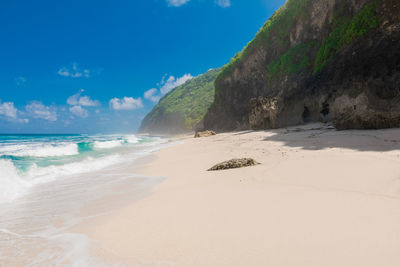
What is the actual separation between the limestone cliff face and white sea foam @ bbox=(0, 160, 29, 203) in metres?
11.3

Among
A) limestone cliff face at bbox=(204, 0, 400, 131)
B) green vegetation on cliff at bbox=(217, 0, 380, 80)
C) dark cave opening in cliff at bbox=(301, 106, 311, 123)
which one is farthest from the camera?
dark cave opening in cliff at bbox=(301, 106, 311, 123)

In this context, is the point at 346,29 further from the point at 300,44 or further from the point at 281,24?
the point at 281,24

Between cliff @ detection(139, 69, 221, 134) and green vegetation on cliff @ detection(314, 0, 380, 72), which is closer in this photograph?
green vegetation on cliff @ detection(314, 0, 380, 72)

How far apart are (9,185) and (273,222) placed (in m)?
6.93

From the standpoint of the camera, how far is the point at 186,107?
72812 mm

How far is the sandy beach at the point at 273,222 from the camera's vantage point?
149cm

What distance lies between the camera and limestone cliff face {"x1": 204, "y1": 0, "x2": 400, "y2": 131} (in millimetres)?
8781

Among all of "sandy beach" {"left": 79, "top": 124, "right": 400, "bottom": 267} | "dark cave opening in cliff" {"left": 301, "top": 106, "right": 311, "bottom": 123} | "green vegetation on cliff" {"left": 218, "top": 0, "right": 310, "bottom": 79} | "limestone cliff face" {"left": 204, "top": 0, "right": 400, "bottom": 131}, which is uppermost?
"green vegetation on cliff" {"left": 218, "top": 0, "right": 310, "bottom": 79}

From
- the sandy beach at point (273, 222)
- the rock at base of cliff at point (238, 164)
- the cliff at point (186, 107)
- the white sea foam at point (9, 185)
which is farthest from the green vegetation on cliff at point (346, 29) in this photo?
the cliff at point (186, 107)

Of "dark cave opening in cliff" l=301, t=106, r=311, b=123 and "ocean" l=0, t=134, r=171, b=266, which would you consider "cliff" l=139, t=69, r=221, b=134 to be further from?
"ocean" l=0, t=134, r=171, b=266

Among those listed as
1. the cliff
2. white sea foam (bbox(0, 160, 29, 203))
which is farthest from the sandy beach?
the cliff

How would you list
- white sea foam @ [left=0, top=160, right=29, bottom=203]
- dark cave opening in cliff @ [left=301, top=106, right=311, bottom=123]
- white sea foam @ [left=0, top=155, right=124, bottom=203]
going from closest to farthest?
1. white sea foam @ [left=0, top=160, right=29, bottom=203]
2. white sea foam @ [left=0, top=155, right=124, bottom=203]
3. dark cave opening in cliff @ [left=301, top=106, right=311, bottom=123]

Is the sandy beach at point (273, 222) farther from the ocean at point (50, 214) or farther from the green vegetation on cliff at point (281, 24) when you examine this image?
the green vegetation on cliff at point (281, 24)

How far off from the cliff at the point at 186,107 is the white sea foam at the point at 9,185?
4831cm
